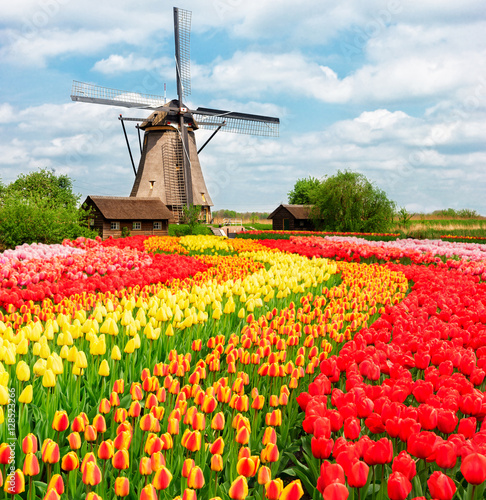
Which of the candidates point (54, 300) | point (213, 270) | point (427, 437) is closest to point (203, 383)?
point (427, 437)

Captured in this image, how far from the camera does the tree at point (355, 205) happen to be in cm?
3616

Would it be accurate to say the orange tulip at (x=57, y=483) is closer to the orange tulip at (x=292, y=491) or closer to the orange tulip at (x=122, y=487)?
the orange tulip at (x=122, y=487)

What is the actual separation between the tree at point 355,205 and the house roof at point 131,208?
537 inches

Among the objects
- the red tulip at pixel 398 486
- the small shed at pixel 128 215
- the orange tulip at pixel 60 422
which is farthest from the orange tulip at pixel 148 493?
the small shed at pixel 128 215

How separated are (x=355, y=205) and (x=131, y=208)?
18.5 metres

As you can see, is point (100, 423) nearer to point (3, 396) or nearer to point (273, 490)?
point (3, 396)

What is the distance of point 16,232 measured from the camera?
45.2 feet

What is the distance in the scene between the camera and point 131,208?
1410 inches

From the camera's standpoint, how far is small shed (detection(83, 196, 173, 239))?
35469 mm

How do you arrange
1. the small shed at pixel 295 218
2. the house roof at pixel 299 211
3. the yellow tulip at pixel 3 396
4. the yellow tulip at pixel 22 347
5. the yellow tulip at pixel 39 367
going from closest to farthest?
the yellow tulip at pixel 3 396
the yellow tulip at pixel 39 367
the yellow tulip at pixel 22 347
the house roof at pixel 299 211
the small shed at pixel 295 218

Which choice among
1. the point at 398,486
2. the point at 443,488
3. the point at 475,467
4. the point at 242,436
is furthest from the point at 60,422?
the point at 475,467

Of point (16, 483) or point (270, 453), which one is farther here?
point (270, 453)

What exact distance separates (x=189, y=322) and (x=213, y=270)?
464cm

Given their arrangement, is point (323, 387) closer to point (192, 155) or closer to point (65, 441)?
point (65, 441)
